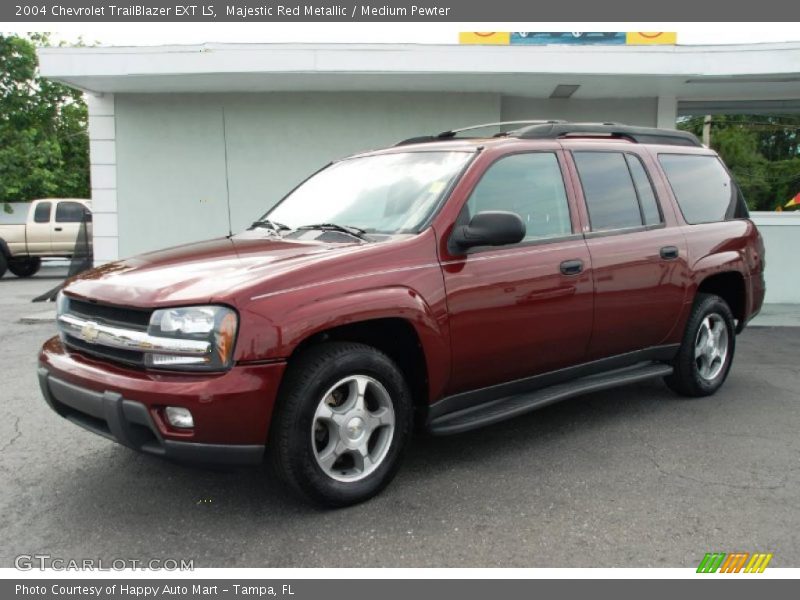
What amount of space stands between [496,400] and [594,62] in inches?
239

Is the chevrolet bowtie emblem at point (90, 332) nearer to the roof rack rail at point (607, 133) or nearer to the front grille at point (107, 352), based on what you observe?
the front grille at point (107, 352)

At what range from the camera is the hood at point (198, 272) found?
3020 millimetres

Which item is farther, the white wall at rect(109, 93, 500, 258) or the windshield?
the white wall at rect(109, 93, 500, 258)

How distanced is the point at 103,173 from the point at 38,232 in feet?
30.7

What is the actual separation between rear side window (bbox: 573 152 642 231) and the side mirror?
999 millimetres

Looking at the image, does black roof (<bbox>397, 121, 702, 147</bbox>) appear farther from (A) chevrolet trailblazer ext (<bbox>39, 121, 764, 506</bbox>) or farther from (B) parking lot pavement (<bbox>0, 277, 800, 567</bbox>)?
(B) parking lot pavement (<bbox>0, 277, 800, 567</bbox>)

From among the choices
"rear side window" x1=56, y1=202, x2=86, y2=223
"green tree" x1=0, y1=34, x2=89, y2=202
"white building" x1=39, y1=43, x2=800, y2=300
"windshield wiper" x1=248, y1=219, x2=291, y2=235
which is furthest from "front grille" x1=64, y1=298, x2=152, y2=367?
"green tree" x1=0, y1=34, x2=89, y2=202

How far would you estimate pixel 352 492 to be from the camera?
334cm

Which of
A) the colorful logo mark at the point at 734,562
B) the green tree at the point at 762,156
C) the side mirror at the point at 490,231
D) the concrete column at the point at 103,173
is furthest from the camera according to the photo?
the green tree at the point at 762,156

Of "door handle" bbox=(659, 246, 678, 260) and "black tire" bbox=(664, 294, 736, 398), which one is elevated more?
"door handle" bbox=(659, 246, 678, 260)

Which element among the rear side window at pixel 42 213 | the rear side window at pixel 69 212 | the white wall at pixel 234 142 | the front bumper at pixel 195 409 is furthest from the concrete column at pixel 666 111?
the rear side window at pixel 42 213

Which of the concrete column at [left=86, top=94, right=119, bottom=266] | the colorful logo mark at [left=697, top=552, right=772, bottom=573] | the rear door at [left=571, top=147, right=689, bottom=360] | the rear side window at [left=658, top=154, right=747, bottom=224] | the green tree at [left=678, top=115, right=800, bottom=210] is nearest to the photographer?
the colorful logo mark at [left=697, top=552, right=772, bottom=573]

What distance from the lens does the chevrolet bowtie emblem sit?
3.23 metres

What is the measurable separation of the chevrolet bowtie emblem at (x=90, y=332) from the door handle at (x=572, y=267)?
2542mm
